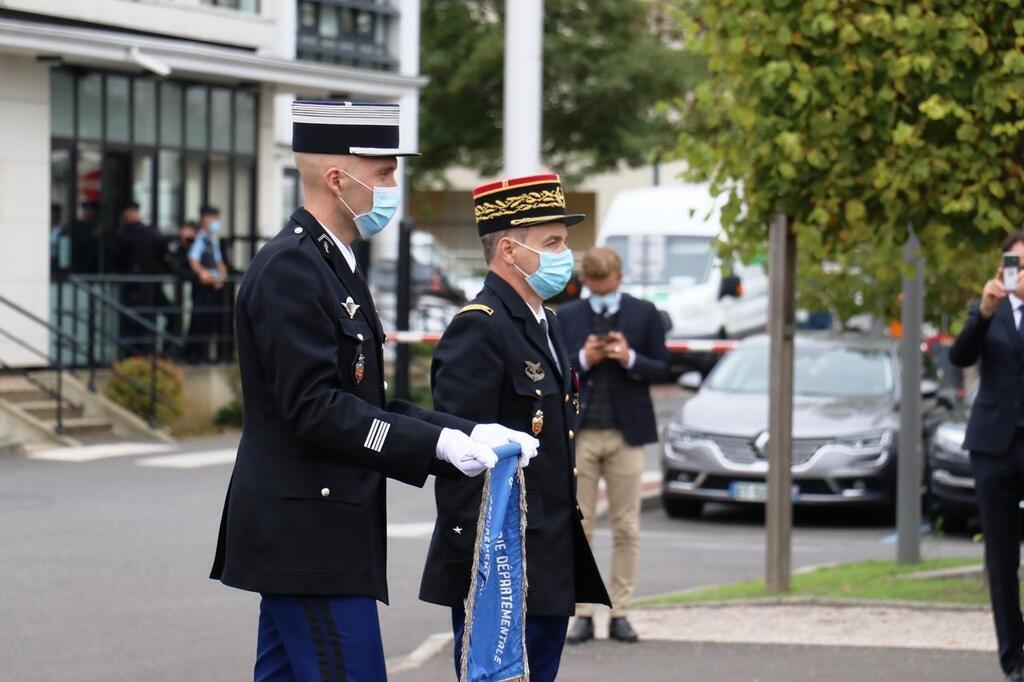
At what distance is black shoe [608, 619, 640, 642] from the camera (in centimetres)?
940

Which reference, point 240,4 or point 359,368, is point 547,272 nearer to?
point 359,368

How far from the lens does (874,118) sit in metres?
9.84

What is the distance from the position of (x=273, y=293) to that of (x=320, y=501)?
1.71ft

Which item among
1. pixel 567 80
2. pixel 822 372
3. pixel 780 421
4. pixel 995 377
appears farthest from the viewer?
pixel 567 80

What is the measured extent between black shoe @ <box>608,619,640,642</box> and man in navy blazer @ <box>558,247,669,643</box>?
0.04m

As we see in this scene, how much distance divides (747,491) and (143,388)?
743 centimetres

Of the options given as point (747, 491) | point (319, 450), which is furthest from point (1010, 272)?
point (747, 491)

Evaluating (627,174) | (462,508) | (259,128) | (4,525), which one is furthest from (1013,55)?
(627,174)

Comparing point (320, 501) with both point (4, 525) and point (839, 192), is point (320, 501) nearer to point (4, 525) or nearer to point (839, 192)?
point (839, 192)

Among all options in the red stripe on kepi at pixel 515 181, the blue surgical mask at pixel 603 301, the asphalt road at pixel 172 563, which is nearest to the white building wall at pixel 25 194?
the asphalt road at pixel 172 563

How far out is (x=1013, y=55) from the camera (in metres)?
9.21

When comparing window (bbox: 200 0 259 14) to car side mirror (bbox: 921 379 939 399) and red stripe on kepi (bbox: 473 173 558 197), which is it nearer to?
car side mirror (bbox: 921 379 939 399)

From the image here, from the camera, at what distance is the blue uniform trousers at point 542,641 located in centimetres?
577

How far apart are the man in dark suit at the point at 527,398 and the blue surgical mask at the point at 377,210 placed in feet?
3.23
